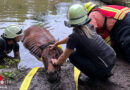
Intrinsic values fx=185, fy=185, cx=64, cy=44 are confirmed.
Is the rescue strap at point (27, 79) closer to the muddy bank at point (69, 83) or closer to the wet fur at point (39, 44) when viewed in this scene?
the muddy bank at point (69, 83)

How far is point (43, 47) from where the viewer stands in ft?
14.9

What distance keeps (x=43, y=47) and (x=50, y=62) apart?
0.73m

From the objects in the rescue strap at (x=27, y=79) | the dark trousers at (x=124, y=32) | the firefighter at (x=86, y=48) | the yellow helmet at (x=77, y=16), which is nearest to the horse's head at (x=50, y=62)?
the firefighter at (x=86, y=48)

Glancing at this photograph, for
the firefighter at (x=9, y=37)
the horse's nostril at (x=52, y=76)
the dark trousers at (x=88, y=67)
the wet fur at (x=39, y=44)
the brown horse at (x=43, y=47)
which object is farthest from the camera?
the firefighter at (x=9, y=37)

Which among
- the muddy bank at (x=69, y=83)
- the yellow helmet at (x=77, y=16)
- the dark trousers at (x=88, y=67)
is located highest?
the yellow helmet at (x=77, y=16)

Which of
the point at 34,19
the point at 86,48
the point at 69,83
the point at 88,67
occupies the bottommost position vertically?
the point at 34,19

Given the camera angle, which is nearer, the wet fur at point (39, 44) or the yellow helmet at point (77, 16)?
the yellow helmet at point (77, 16)

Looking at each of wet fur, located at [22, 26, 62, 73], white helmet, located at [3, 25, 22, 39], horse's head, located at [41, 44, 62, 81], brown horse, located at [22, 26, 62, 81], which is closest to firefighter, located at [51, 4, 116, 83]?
horse's head, located at [41, 44, 62, 81]

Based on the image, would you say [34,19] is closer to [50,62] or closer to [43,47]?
[43,47]

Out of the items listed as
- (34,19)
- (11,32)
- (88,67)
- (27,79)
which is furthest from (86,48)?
(34,19)

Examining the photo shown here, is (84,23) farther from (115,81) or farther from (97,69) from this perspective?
(115,81)

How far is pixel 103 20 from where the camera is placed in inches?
181

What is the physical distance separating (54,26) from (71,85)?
5.13m

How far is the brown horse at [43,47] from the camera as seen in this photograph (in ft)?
12.2
